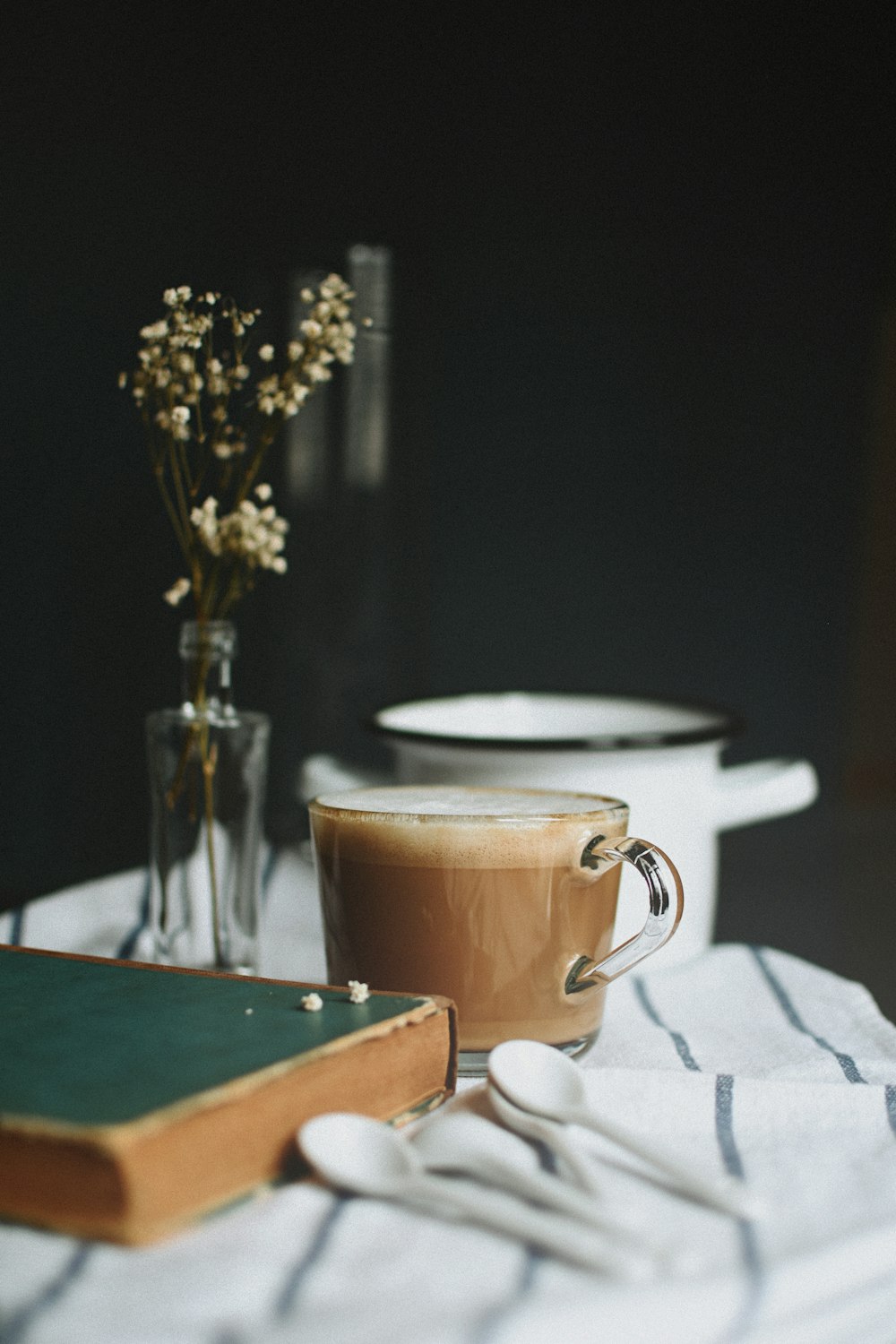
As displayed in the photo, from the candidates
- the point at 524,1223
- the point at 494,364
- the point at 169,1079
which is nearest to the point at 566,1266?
the point at 524,1223

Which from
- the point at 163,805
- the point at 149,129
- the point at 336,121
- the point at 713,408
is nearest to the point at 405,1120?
the point at 163,805

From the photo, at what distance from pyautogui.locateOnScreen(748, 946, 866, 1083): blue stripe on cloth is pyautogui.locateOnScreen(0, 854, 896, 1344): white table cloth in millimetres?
48

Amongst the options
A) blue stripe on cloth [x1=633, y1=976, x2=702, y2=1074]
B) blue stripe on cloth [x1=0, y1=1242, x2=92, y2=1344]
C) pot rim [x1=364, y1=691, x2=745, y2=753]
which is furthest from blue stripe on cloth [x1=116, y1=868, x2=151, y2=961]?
blue stripe on cloth [x1=0, y1=1242, x2=92, y2=1344]

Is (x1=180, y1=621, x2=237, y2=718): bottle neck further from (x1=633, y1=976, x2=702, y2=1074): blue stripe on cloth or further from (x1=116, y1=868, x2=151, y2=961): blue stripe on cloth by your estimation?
(x1=633, y1=976, x2=702, y2=1074): blue stripe on cloth

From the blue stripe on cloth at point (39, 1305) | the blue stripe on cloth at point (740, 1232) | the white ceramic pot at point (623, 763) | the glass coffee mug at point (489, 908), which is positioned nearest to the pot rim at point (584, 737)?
the white ceramic pot at point (623, 763)

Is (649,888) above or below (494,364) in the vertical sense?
below

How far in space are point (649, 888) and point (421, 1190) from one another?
0.19 m

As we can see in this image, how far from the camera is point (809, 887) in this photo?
1049 millimetres

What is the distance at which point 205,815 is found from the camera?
0.68 metres

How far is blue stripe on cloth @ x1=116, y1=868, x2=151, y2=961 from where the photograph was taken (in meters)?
0.73

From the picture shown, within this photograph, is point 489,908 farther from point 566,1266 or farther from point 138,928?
point 138,928

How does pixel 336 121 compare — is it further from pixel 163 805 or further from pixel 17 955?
pixel 17 955

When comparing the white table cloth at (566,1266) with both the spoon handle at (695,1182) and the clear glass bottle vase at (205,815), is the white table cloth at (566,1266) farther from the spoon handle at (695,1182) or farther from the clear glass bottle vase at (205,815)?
the clear glass bottle vase at (205,815)

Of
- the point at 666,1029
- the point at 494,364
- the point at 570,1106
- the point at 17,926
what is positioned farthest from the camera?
the point at 494,364
